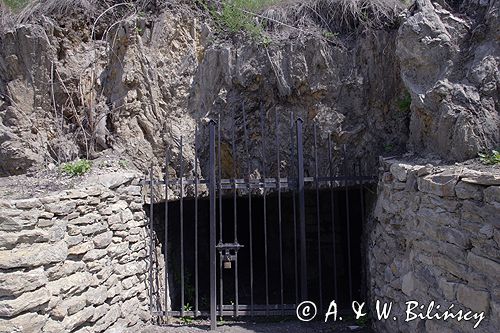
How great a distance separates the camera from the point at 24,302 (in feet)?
9.78

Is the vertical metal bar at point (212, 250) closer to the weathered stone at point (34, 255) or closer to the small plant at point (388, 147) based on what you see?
the weathered stone at point (34, 255)

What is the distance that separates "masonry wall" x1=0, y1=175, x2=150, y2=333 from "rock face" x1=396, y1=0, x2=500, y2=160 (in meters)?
3.08

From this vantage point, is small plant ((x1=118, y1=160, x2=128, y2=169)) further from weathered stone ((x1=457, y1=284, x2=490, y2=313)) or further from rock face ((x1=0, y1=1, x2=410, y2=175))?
weathered stone ((x1=457, y1=284, x2=490, y2=313))

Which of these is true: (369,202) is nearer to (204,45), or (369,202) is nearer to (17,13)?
(204,45)

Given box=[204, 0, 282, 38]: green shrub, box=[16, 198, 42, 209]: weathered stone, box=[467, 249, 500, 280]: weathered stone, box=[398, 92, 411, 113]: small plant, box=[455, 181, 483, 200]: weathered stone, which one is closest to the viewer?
box=[467, 249, 500, 280]: weathered stone

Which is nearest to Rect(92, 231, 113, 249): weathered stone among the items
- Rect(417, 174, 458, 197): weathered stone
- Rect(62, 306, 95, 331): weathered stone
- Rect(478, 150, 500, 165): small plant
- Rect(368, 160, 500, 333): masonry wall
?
Rect(62, 306, 95, 331): weathered stone

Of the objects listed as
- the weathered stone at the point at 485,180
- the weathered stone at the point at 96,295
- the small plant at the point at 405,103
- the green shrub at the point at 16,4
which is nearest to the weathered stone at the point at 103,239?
the weathered stone at the point at 96,295

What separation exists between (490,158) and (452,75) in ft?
3.52

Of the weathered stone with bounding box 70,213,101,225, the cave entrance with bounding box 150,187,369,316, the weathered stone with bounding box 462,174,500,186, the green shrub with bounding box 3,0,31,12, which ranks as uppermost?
the green shrub with bounding box 3,0,31,12

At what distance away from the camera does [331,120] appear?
15.9 ft

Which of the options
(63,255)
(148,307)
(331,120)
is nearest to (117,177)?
(63,255)

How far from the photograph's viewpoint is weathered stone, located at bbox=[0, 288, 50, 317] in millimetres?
2881

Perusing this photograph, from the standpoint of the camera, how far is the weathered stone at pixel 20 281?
9.53ft

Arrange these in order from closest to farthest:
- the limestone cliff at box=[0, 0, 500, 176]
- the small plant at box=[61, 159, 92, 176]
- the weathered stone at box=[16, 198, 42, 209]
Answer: the weathered stone at box=[16, 198, 42, 209]
the small plant at box=[61, 159, 92, 176]
the limestone cliff at box=[0, 0, 500, 176]
